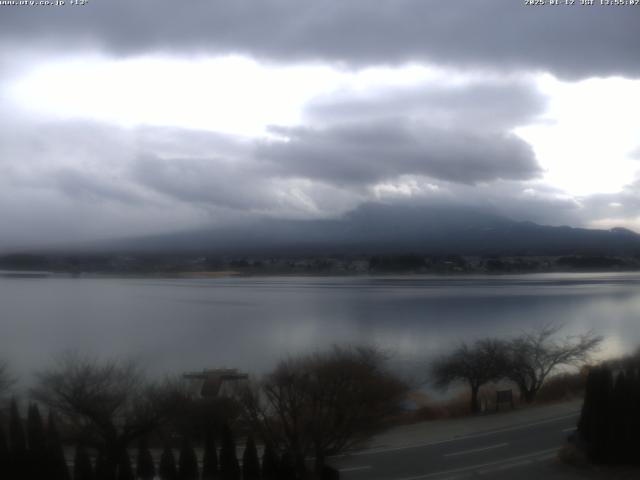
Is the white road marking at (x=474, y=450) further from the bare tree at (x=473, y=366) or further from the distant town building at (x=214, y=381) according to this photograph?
the bare tree at (x=473, y=366)

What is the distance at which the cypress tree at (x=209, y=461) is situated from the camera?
5781 millimetres

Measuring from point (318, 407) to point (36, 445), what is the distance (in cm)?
283

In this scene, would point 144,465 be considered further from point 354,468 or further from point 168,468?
point 354,468

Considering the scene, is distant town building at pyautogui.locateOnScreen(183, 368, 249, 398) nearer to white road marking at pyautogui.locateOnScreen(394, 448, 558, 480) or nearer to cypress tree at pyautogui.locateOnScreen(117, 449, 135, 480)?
cypress tree at pyautogui.locateOnScreen(117, 449, 135, 480)

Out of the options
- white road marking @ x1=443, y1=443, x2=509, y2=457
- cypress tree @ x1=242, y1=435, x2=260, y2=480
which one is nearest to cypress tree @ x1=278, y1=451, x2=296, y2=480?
cypress tree @ x1=242, y1=435, x2=260, y2=480

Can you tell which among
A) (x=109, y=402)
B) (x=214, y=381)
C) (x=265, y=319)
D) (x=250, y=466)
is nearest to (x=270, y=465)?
(x=250, y=466)

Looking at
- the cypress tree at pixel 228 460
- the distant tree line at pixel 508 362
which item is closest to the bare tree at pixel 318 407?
the cypress tree at pixel 228 460

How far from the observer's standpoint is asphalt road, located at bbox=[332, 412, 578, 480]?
6.15m

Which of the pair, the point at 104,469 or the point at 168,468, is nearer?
the point at 104,469

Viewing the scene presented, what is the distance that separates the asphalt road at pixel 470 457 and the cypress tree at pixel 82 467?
2.49 meters

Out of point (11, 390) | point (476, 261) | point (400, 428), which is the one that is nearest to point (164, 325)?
point (11, 390)

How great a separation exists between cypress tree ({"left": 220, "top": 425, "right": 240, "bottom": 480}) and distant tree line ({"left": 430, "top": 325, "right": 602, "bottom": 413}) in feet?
16.1

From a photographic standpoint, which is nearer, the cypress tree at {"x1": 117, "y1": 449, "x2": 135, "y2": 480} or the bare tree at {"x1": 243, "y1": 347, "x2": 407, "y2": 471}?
the cypress tree at {"x1": 117, "y1": 449, "x2": 135, "y2": 480}

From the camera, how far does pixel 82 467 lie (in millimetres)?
5512
